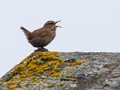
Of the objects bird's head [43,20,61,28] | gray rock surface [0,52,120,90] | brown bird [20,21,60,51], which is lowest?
gray rock surface [0,52,120,90]

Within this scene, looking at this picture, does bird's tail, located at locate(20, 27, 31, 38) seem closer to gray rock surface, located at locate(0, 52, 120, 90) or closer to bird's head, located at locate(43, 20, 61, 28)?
bird's head, located at locate(43, 20, 61, 28)

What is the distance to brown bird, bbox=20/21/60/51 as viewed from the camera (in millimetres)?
10033

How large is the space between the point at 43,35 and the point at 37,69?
5.06 m

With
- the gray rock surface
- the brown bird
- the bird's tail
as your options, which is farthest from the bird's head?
the gray rock surface

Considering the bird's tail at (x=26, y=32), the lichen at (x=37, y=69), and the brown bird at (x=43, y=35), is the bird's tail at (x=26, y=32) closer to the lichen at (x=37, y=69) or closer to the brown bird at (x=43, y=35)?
the brown bird at (x=43, y=35)

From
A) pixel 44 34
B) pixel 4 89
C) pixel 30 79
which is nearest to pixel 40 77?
pixel 30 79

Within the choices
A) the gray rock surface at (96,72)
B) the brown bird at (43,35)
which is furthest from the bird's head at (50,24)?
the gray rock surface at (96,72)

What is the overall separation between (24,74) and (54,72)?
Result: 1.32 ft

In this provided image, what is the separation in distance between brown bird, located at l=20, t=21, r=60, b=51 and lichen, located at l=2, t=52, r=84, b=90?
145 inches

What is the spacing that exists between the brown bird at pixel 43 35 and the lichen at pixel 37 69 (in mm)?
3682

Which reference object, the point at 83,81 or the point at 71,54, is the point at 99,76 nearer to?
the point at 83,81

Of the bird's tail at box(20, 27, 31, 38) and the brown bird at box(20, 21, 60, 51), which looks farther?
the bird's tail at box(20, 27, 31, 38)

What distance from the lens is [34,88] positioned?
491 cm

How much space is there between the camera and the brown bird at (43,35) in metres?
10.0
